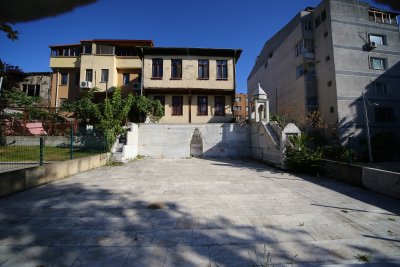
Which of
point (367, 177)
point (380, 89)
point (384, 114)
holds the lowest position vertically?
point (367, 177)

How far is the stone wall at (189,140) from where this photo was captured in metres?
16.2

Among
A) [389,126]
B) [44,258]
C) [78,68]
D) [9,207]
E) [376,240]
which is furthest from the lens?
[78,68]

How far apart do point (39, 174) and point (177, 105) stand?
14.4 metres

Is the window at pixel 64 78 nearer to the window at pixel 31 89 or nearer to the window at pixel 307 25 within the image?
the window at pixel 31 89

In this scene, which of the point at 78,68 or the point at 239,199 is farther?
the point at 78,68

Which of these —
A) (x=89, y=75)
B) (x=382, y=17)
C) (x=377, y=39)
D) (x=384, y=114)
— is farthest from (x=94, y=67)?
(x=382, y=17)

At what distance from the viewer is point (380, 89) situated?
22.6 metres

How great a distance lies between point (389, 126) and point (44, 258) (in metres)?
29.5

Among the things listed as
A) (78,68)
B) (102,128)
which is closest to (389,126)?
(102,128)

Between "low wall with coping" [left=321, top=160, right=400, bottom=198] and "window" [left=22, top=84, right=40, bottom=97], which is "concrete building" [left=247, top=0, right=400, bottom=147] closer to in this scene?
"low wall with coping" [left=321, top=160, right=400, bottom=198]

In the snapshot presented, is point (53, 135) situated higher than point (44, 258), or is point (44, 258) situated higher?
point (53, 135)

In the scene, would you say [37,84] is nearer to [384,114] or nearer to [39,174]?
[39,174]

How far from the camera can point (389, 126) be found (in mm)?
21953

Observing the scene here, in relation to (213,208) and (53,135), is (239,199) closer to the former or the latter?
(213,208)
